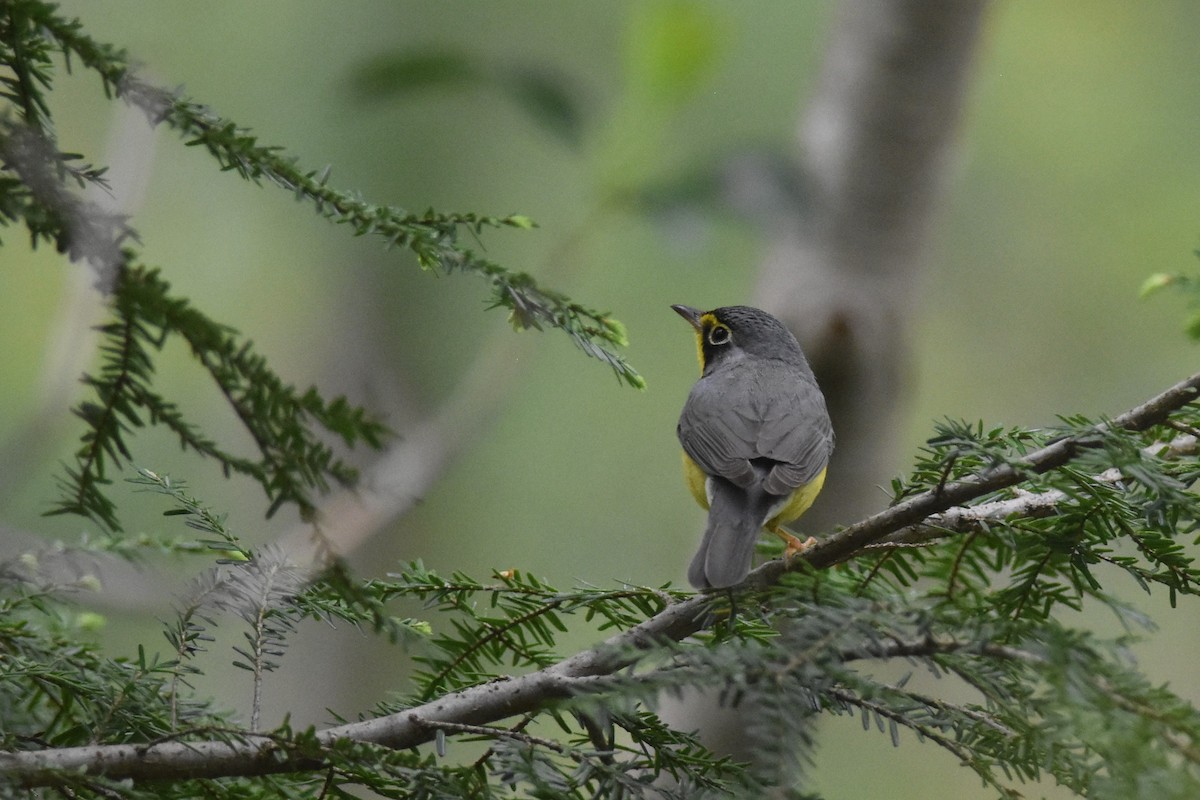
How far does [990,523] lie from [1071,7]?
33.7 feet

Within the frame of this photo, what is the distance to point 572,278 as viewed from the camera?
8.27 m

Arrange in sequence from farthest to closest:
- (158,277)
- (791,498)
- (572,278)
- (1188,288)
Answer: (572,278), (791,498), (1188,288), (158,277)

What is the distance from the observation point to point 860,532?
179cm

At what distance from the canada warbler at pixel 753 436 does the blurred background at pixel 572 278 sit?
3646 millimetres

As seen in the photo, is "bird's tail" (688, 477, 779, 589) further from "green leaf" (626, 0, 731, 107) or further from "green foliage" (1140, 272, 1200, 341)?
"green leaf" (626, 0, 731, 107)

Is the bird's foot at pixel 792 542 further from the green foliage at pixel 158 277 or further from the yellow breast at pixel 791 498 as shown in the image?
the green foliage at pixel 158 277

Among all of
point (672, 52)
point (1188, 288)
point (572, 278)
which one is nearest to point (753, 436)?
point (1188, 288)

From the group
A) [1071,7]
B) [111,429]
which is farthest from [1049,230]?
[111,429]

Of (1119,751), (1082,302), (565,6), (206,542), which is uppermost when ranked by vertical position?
(565,6)

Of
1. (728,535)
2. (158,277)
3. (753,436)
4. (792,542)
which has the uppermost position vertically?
(753,436)

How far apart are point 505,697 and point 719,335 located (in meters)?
3.24

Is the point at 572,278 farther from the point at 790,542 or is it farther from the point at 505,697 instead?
the point at 505,697

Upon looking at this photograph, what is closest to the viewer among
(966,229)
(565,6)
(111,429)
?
(111,429)

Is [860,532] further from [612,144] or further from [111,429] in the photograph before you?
[612,144]
